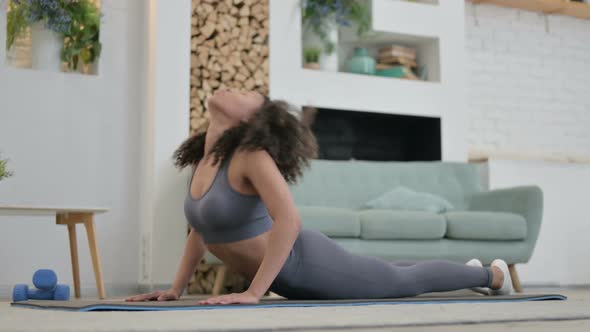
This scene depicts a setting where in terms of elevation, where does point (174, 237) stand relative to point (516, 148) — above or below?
below

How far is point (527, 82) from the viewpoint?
5895mm

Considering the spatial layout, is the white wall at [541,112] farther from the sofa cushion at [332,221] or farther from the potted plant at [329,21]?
the sofa cushion at [332,221]

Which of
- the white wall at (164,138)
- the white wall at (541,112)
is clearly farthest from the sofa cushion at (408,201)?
the white wall at (164,138)

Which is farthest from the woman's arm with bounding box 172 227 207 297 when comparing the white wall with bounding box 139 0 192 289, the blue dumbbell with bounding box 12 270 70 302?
the white wall with bounding box 139 0 192 289

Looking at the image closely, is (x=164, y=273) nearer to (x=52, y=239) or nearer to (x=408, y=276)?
(x=52, y=239)

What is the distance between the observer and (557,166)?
5293 millimetres

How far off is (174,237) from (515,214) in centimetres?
188

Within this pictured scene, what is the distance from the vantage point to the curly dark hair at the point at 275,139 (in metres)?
2.05

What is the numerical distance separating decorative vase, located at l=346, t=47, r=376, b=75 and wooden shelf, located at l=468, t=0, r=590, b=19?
1.10m

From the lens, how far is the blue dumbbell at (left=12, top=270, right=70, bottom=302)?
2.78 meters

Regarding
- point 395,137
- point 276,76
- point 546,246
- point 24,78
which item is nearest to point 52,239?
point 24,78

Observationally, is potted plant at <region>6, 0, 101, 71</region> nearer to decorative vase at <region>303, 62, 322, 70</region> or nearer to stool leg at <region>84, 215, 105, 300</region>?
stool leg at <region>84, 215, 105, 300</region>

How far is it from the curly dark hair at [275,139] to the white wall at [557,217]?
3176mm

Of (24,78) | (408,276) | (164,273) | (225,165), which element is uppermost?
(24,78)
